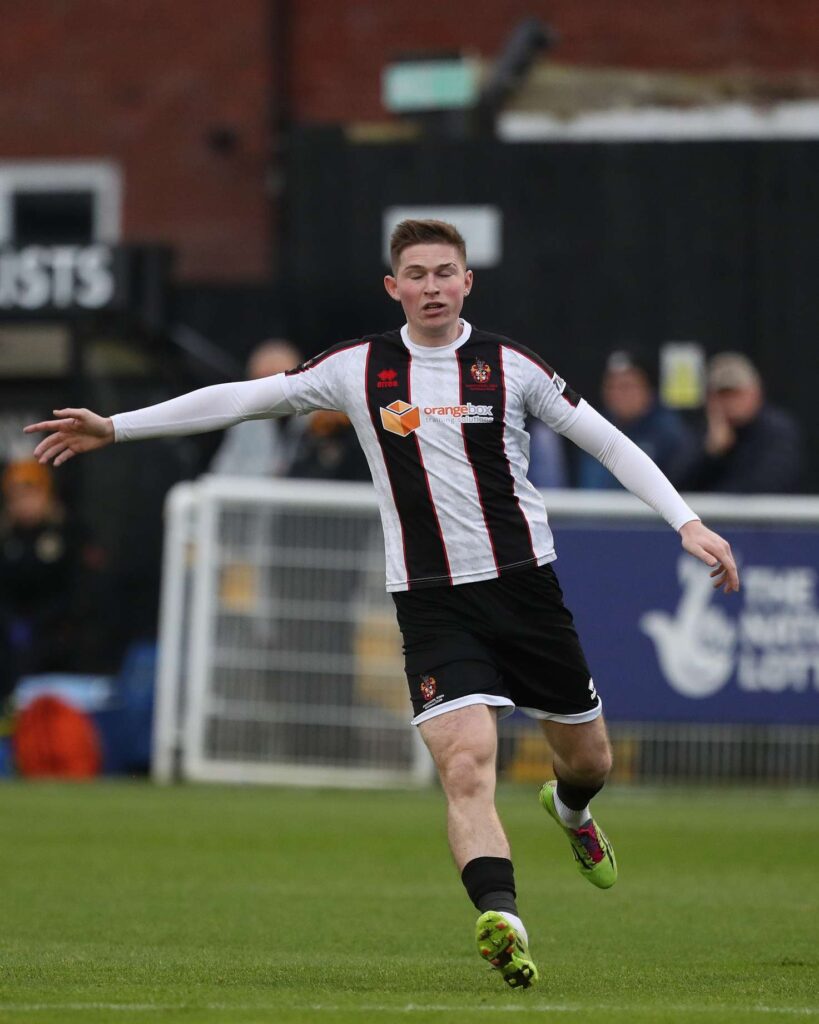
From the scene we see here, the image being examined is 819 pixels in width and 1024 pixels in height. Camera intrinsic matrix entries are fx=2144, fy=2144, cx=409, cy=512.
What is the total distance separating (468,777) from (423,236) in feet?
5.45

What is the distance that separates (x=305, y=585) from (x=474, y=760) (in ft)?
23.6

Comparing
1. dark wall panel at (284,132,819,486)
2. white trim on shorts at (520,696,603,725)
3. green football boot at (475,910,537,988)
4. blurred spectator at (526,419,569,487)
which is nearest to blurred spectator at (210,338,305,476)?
blurred spectator at (526,419,569,487)

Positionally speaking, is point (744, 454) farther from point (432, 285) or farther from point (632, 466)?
point (432, 285)

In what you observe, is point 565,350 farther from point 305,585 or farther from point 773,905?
point 773,905

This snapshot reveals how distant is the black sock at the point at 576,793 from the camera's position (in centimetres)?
729

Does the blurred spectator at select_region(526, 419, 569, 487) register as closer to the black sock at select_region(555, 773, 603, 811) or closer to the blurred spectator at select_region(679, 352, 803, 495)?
the blurred spectator at select_region(679, 352, 803, 495)

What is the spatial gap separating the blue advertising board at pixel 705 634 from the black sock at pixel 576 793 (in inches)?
225

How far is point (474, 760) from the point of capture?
6344 mm

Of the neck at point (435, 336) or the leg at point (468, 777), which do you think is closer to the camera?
the leg at point (468, 777)

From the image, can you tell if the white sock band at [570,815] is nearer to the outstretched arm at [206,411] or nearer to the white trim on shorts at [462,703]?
the white trim on shorts at [462,703]

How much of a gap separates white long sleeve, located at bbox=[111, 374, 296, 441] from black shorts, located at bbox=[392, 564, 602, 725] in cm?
74

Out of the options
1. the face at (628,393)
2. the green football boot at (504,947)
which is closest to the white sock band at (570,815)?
the green football boot at (504,947)

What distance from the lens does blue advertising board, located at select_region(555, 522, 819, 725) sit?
13.2 m

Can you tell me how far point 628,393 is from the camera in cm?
1339
